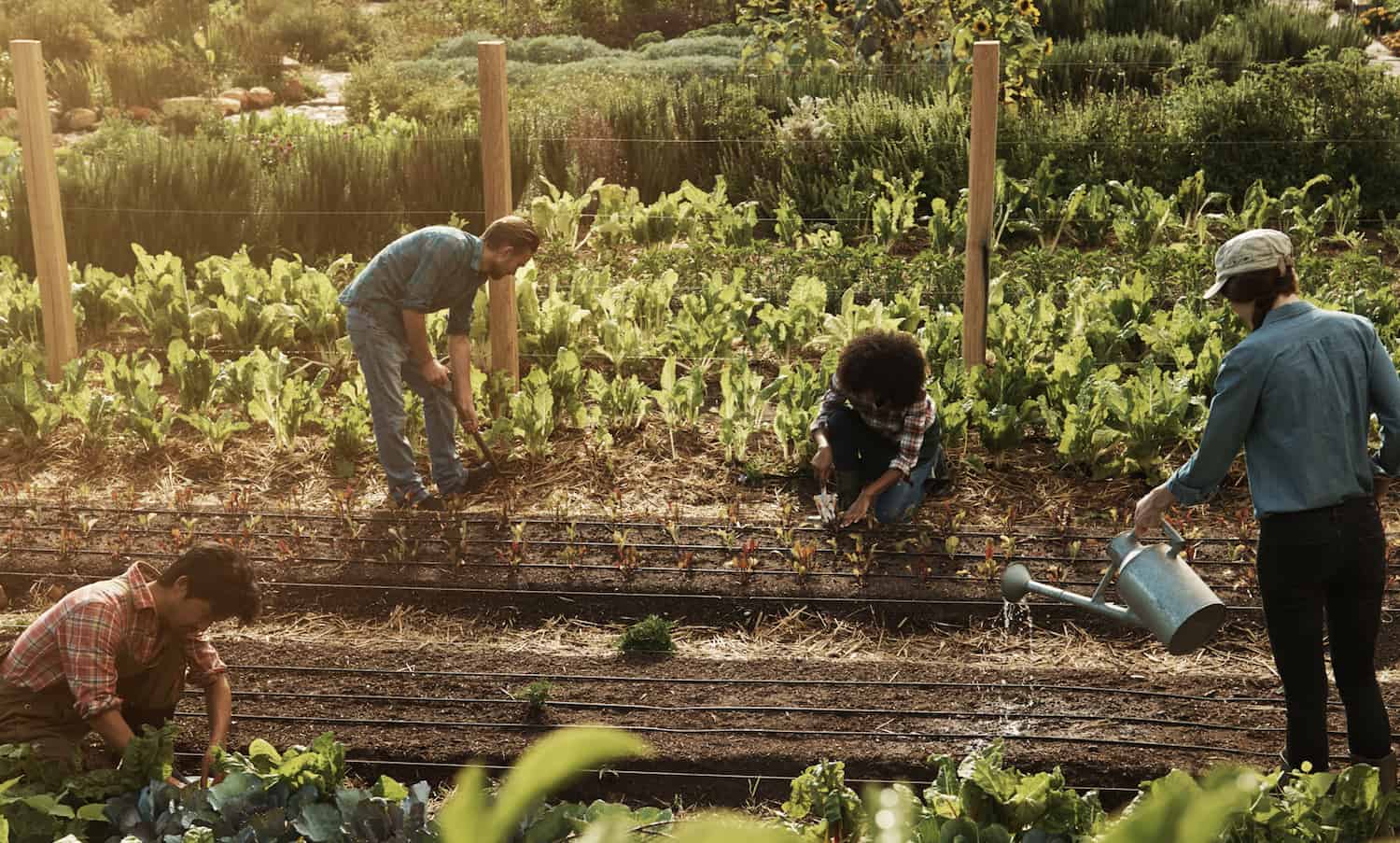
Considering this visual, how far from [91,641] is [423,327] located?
6.52 ft

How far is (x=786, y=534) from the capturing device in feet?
16.1

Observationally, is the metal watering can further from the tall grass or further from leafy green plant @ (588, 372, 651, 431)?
the tall grass

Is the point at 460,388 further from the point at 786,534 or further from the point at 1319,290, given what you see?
the point at 1319,290

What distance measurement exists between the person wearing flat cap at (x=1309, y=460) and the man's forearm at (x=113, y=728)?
2333 mm

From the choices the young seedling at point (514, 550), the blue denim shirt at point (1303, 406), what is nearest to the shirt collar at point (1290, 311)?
the blue denim shirt at point (1303, 406)

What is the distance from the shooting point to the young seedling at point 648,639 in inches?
171

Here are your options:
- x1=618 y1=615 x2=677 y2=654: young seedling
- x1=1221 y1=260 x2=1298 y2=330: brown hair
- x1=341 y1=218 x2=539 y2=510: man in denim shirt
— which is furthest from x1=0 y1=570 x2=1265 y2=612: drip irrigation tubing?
x1=1221 y1=260 x2=1298 y2=330: brown hair

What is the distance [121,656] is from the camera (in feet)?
11.0

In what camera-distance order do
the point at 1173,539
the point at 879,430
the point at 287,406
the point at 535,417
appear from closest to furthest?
1. the point at 1173,539
2. the point at 879,430
3. the point at 535,417
4. the point at 287,406

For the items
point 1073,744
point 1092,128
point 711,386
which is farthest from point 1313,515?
point 1092,128

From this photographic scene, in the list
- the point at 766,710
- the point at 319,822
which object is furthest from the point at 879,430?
the point at 319,822

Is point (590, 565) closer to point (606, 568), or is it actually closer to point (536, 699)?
point (606, 568)

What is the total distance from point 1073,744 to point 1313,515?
938 millimetres

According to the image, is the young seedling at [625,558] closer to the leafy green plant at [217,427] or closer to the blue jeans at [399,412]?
the blue jeans at [399,412]
